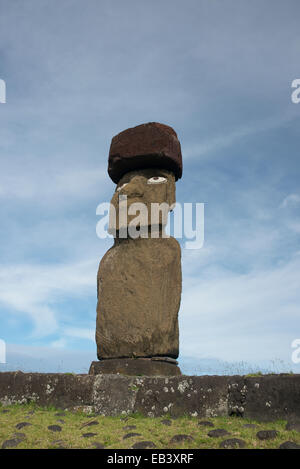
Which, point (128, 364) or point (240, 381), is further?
point (128, 364)

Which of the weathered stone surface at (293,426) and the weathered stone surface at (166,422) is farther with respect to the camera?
the weathered stone surface at (166,422)

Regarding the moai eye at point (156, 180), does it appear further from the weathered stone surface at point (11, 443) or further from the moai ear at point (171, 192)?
the weathered stone surface at point (11, 443)

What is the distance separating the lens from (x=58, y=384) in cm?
665

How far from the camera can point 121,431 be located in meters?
5.11

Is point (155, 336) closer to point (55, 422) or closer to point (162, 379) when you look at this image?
point (162, 379)

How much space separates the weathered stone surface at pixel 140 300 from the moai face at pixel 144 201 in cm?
37

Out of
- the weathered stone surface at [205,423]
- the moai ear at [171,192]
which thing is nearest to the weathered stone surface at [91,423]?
the weathered stone surface at [205,423]

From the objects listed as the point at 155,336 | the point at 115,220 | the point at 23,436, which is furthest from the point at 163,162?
the point at 23,436

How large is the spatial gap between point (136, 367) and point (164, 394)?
126 centimetres

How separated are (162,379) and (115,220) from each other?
3295 mm

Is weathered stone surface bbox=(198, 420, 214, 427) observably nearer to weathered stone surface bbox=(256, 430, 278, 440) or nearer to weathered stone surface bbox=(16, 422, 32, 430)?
weathered stone surface bbox=(256, 430, 278, 440)

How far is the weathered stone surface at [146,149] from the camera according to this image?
8500mm

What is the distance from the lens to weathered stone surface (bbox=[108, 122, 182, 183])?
27.9 feet

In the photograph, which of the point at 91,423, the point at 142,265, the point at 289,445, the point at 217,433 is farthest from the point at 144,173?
the point at 289,445
